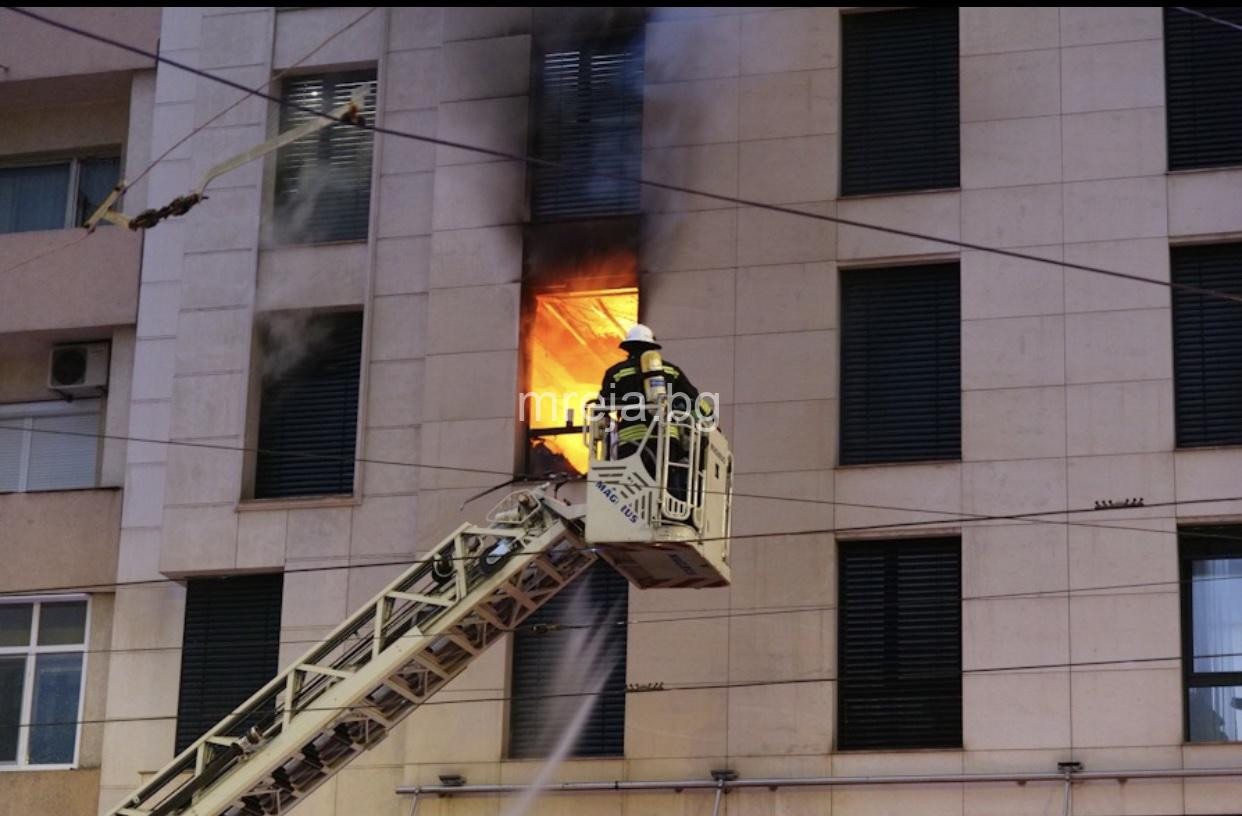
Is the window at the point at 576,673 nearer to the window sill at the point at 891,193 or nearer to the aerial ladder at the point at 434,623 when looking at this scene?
the aerial ladder at the point at 434,623

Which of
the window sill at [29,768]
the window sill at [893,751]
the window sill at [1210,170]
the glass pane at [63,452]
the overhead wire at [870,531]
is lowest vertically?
the window sill at [29,768]

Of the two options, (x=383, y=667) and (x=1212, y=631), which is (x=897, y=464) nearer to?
(x=1212, y=631)

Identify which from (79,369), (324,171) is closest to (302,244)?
(324,171)

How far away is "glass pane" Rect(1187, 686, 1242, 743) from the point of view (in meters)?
24.3

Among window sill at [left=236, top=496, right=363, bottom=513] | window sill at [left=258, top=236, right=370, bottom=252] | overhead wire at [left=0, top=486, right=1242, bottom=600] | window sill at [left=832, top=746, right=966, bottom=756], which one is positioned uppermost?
window sill at [left=258, top=236, right=370, bottom=252]

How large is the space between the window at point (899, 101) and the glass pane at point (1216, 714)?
7343 mm

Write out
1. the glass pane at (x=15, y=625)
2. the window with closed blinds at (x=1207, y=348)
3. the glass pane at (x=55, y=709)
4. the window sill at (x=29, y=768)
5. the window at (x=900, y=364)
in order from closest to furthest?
1. the window with closed blinds at (x=1207, y=348)
2. the window at (x=900, y=364)
3. the window sill at (x=29, y=768)
4. the glass pane at (x=55, y=709)
5. the glass pane at (x=15, y=625)

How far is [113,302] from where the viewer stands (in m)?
30.9

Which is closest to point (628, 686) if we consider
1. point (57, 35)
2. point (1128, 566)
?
point (1128, 566)

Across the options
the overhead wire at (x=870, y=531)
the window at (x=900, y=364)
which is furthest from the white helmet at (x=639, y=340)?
the window at (x=900, y=364)

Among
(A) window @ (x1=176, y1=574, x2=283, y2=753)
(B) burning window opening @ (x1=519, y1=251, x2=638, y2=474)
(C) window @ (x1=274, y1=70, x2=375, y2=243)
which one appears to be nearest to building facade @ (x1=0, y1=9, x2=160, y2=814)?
(A) window @ (x1=176, y1=574, x2=283, y2=753)

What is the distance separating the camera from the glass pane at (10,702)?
30281mm

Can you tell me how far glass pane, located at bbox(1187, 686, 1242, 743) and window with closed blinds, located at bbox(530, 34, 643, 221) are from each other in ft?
32.4

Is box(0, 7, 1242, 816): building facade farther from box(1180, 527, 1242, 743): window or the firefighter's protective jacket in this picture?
the firefighter's protective jacket
